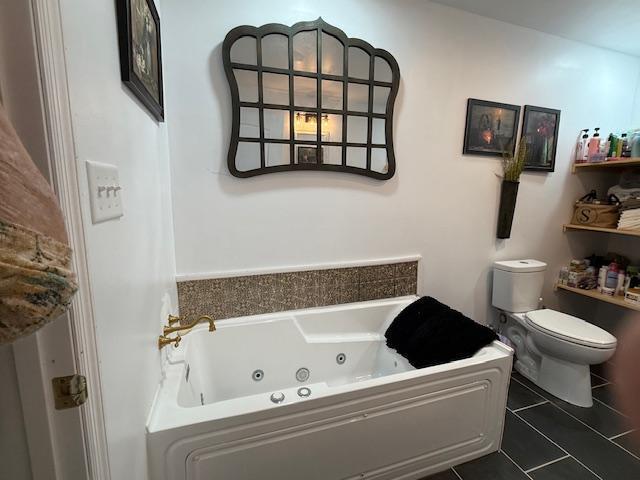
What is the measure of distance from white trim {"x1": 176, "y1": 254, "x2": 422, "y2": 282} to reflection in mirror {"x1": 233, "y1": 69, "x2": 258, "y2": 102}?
95cm

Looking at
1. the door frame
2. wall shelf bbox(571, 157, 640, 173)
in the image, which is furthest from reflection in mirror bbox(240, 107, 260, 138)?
wall shelf bbox(571, 157, 640, 173)

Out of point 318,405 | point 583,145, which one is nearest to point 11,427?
point 318,405

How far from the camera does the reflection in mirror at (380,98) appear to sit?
187 cm

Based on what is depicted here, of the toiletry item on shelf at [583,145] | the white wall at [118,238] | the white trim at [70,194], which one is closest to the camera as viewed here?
the white trim at [70,194]

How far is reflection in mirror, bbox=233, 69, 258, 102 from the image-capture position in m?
1.62

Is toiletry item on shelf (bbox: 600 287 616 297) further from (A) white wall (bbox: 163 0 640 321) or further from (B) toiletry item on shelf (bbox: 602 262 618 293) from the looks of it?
(A) white wall (bbox: 163 0 640 321)

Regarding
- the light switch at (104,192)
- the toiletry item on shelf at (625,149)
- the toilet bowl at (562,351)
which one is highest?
the toiletry item on shelf at (625,149)

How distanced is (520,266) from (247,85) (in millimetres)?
2211

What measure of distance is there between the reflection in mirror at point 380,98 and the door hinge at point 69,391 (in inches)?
72.7

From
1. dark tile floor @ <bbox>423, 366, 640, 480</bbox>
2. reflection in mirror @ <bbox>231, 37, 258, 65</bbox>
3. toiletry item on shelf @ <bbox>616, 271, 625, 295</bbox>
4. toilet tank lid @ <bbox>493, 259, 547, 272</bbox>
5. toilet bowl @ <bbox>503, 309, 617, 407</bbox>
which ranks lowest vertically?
dark tile floor @ <bbox>423, 366, 640, 480</bbox>

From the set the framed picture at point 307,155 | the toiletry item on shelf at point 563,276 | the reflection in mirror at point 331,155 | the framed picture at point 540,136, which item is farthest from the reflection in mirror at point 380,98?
the toiletry item on shelf at point 563,276

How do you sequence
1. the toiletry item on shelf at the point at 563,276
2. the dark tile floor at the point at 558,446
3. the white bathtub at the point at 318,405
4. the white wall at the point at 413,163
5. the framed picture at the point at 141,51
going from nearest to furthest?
the framed picture at the point at 141,51 < the white bathtub at the point at 318,405 < the dark tile floor at the point at 558,446 < the white wall at the point at 413,163 < the toiletry item on shelf at the point at 563,276

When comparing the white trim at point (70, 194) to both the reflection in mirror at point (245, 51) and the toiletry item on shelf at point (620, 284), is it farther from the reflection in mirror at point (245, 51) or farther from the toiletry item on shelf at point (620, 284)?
the toiletry item on shelf at point (620, 284)

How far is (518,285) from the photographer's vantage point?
2.27 metres
